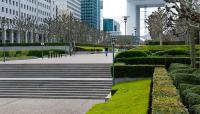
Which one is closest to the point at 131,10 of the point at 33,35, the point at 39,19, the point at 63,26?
the point at 39,19

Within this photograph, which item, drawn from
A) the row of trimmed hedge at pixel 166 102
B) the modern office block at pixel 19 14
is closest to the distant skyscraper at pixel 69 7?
the modern office block at pixel 19 14

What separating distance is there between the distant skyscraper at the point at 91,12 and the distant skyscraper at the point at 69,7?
5.18m

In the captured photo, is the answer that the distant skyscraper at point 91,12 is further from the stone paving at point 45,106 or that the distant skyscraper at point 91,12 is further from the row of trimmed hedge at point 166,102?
the row of trimmed hedge at point 166,102

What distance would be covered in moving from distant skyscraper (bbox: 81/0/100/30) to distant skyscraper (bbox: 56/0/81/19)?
5.18m

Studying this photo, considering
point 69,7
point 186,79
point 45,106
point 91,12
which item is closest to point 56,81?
point 45,106

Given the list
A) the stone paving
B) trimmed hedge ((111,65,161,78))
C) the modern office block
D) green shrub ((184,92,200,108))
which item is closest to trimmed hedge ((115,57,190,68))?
Result: trimmed hedge ((111,65,161,78))

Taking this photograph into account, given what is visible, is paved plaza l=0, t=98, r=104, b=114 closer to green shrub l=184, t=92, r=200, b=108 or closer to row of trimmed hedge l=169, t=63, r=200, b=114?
row of trimmed hedge l=169, t=63, r=200, b=114

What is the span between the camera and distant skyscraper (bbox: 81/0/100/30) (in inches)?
7382

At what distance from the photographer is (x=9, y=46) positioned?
7631 cm

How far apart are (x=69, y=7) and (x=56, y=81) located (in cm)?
14431

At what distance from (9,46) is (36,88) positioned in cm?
5271

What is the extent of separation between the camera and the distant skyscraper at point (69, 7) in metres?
155

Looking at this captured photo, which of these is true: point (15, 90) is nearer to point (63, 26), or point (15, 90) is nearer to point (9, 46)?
point (9, 46)

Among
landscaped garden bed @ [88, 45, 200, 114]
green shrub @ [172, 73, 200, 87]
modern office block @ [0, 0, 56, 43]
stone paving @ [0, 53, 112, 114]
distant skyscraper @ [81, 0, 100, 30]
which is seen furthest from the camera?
distant skyscraper @ [81, 0, 100, 30]
